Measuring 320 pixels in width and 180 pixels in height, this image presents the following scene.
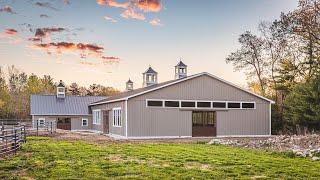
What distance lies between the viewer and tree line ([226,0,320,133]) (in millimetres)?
29641

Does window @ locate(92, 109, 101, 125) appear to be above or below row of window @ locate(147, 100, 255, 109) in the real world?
below

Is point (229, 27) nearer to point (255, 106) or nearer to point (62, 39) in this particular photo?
point (255, 106)

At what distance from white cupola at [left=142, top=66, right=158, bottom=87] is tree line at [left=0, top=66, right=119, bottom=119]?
33.2 meters

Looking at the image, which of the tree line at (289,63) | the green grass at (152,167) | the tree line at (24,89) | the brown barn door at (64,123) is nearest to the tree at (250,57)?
the tree line at (289,63)

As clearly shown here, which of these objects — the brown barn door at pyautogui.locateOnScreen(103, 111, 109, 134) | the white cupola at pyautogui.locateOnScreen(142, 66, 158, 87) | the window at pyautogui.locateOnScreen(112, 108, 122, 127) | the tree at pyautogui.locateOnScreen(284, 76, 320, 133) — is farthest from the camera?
the white cupola at pyautogui.locateOnScreen(142, 66, 158, 87)

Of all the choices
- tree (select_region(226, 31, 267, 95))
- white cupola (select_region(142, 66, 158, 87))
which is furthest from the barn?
tree (select_region(226, 31, 267, 95))

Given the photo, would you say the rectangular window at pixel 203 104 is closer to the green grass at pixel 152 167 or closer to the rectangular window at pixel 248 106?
the rectangular window at pixel 248 106

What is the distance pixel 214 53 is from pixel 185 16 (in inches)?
269

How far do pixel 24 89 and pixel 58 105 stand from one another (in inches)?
1310

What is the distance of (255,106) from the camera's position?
32.5 metres

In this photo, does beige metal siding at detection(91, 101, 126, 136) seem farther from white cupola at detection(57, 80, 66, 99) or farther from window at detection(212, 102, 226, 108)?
white cupola at detection(57, 80, 66, 99)

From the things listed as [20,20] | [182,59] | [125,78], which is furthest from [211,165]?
[125,78]

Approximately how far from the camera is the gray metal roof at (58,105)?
45.1 metres

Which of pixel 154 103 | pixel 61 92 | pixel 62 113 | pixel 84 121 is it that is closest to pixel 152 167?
pixel 154 103
